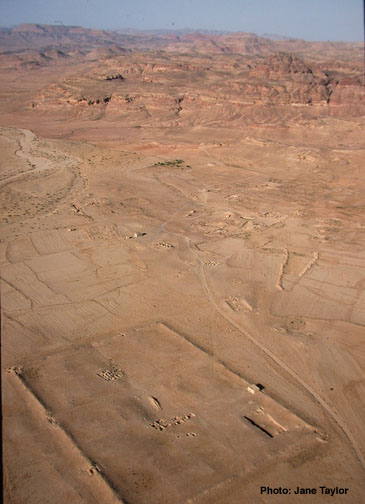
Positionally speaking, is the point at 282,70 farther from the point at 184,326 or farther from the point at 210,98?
the point at 184,326

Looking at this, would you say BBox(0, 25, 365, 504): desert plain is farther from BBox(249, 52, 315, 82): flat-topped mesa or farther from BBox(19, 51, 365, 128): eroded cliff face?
BBox(249, 52, 315, 82): flat-topped mesa

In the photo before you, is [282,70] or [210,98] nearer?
[210,98]

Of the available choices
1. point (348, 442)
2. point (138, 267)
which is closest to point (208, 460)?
point (348, 442)

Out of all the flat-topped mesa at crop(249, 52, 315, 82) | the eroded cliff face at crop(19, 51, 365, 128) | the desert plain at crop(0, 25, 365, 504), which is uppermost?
the flat-topped mesa at crop(249, 52, 315, 82)

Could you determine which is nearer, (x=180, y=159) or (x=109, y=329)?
(x=109, y=329)

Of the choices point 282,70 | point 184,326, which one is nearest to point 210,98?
point 282,70

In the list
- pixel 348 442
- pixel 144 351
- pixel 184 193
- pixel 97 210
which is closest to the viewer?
pixel 348 442

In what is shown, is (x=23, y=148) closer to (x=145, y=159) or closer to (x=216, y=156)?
(x=145, y=159)

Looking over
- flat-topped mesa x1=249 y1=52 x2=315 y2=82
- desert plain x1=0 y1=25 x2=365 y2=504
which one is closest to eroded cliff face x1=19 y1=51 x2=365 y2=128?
flat-topped mesa x1=249 y1=52 x2=315 y2=82
